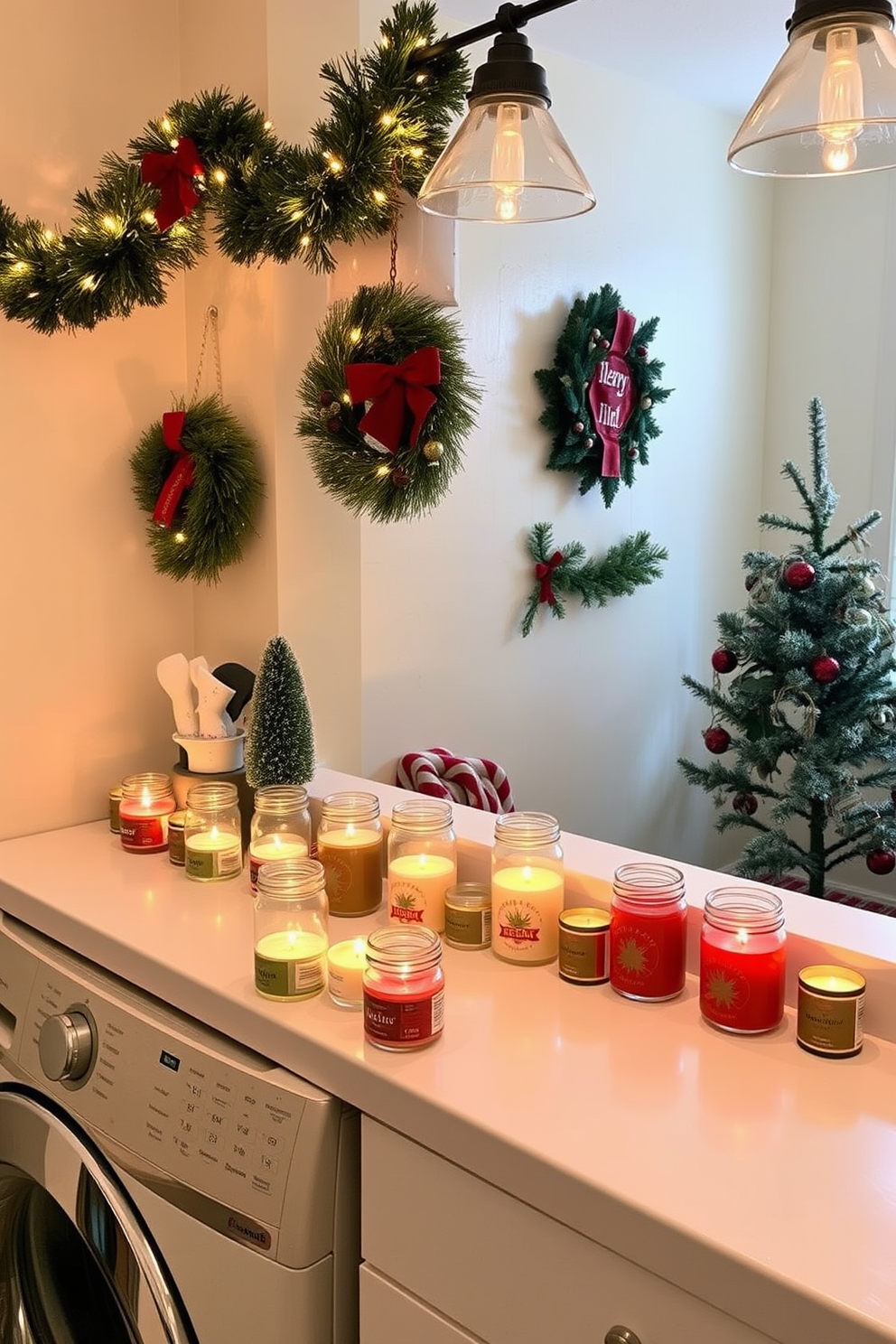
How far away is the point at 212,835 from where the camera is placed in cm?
155

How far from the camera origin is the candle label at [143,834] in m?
1.63

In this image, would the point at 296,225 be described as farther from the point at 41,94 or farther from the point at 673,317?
the point at 673,317

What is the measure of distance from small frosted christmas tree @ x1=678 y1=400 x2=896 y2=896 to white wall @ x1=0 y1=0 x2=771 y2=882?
404 millimetres

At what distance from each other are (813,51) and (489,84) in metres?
0.32

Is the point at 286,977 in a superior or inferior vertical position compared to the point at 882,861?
superior

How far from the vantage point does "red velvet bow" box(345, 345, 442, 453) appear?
1.42 metres

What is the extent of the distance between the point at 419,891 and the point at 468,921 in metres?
0.08

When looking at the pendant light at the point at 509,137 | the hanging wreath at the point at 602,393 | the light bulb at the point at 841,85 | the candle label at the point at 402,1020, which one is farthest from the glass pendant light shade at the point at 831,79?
the hanging wreath at the point at 602,393

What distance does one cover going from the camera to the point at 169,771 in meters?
1.84

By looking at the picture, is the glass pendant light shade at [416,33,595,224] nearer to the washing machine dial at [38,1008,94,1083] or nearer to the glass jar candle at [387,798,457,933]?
the glass jar candle at [387,798,457,933]

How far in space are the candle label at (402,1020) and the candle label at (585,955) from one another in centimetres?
20

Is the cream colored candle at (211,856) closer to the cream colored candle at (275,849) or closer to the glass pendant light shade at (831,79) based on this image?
the cream colored candle at (275,849)

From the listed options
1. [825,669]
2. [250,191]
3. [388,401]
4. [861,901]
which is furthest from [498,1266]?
[861,901]

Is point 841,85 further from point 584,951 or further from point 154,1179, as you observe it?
point 154,1179
